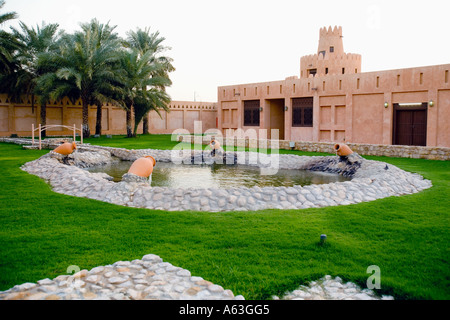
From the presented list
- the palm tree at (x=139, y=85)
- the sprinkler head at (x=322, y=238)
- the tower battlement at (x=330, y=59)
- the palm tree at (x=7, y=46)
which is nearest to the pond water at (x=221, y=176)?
the sprinkler head at (x=322, y=238)

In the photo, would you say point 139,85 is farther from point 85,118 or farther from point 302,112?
point 302,112

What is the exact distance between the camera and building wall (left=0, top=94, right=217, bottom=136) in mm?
28188

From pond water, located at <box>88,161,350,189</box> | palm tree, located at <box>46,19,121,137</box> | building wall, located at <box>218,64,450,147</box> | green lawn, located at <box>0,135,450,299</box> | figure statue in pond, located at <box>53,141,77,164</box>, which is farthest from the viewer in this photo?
palm tree, located at <box>46,19,121,137</box>

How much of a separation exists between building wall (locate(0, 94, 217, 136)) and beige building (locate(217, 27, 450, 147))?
299 inches

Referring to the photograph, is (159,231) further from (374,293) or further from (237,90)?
(237,90)

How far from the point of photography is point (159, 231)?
5.73 m

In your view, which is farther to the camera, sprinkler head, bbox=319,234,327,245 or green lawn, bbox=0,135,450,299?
sprinkler head, bbox=319,234,327,245

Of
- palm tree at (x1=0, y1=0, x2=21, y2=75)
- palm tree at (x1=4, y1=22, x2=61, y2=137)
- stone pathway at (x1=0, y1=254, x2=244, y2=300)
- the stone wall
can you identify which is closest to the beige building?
the stone wall

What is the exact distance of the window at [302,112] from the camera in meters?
23.8

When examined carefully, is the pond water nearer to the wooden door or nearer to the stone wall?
the stone wall

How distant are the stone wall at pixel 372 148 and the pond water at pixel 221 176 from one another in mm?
3744

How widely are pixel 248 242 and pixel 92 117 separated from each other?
2971cm
